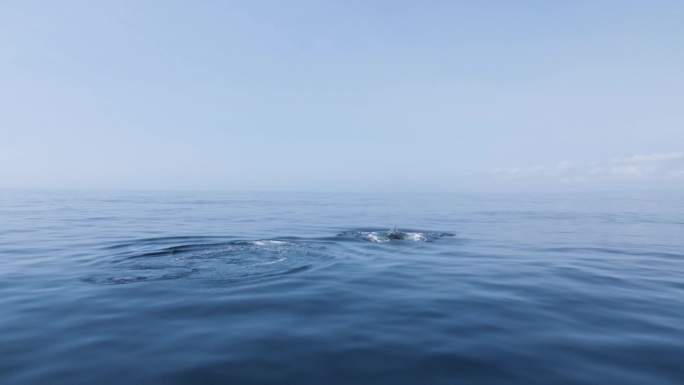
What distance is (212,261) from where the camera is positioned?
52.2 ft

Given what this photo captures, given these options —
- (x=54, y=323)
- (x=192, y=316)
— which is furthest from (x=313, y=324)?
(x=54, y=323)

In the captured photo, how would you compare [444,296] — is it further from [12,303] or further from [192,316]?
[12,303]

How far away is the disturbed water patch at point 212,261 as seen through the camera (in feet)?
43.2

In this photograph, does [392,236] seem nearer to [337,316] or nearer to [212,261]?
[212,261]

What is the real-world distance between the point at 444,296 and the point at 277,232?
682 inches

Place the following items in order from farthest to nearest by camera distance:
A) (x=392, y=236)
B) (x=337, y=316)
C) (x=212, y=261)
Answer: (x=392, y=236), (x=212, y=261), (x=337, y=316)

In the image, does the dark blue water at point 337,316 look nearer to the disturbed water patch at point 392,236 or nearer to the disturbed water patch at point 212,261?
the disturbed water patch at point 212,261

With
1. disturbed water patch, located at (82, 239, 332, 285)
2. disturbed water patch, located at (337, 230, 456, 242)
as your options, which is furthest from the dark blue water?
disturbed water patch, located at (337, 230, 456, 242)

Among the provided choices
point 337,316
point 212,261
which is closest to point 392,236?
point 212,261

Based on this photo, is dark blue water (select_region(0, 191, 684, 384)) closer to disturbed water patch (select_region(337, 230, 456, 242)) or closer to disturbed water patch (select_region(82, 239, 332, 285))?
disturbed water patch (select_region(82, 239, 332, 285))

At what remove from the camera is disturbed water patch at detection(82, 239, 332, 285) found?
13172 mm

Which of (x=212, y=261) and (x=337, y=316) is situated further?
(x=212, y=261)

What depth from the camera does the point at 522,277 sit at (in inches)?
536

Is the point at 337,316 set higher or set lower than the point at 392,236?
lower
